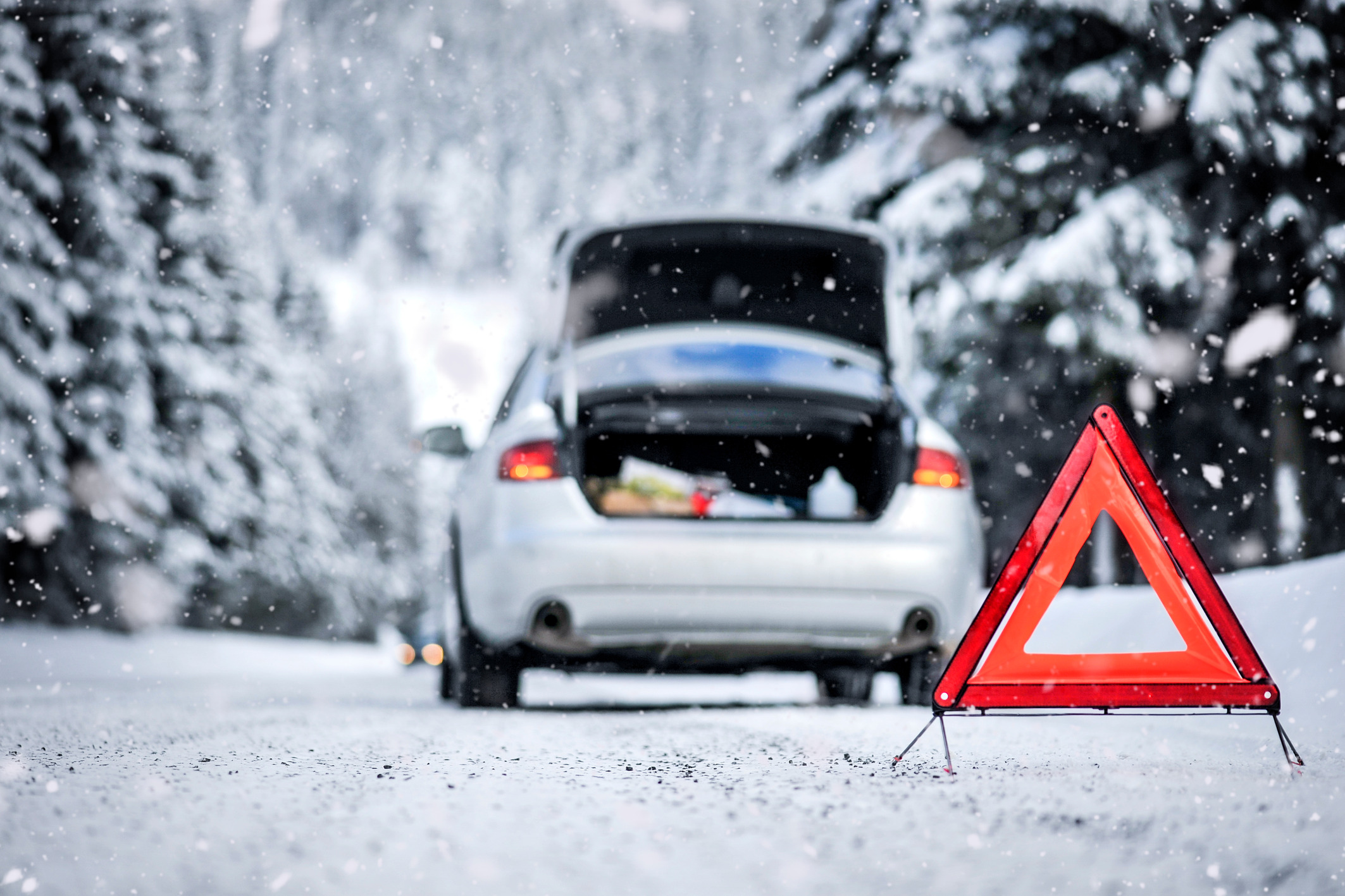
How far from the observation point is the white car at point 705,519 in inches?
199

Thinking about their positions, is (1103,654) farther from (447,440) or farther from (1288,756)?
(447,440)

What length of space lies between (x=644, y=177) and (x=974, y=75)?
92127mm

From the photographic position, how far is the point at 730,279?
6355 millimetres

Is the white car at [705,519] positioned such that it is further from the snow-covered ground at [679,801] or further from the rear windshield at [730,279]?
the snow-covered ground at [679,801]

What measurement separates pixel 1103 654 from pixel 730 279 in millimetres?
3227

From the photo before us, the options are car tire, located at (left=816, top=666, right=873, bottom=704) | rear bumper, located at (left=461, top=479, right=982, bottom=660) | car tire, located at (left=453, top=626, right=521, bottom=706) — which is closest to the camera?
rear bumper, located at (left=461, top=479, right=982, bottom=660)

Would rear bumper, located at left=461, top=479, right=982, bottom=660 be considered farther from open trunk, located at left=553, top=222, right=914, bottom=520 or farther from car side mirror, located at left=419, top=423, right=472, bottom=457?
car side mirror, located at left=419, top=423, right=472, bottom=457

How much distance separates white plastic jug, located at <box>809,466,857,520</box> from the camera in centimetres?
581

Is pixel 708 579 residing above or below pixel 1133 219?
below

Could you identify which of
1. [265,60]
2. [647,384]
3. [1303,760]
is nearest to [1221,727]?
[1303,760]

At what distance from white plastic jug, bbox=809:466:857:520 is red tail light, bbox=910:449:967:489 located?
509mm

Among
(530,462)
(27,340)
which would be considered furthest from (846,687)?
(27,340)

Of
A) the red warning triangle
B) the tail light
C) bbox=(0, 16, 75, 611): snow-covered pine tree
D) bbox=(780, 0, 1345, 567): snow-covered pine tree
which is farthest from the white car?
bbox=(0, 16, 75, 611): snow-covered pine tree

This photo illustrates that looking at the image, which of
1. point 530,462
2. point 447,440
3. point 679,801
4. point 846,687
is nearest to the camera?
point 679,801
